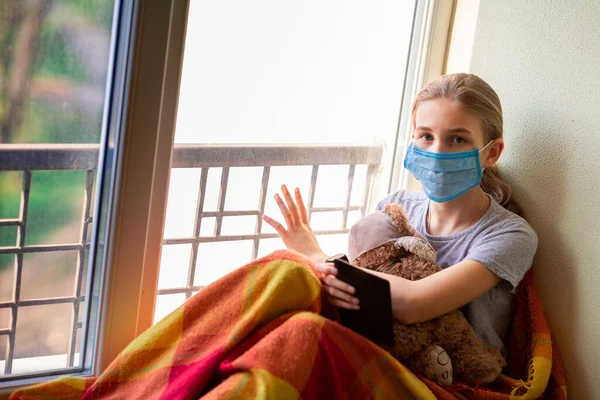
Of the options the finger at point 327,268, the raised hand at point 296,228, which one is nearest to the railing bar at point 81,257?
the raised hand at point 296,228

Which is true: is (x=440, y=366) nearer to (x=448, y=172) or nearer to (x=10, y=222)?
(x=448, y=172)

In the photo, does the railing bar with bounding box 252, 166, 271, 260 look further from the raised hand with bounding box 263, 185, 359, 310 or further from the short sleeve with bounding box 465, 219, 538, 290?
the short sleeve with bounding box 465, 219, 538, 290

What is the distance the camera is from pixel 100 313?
135 cm

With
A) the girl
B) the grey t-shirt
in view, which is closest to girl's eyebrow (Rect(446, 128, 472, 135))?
the girl

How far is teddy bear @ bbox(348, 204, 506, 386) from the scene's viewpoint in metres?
1.24

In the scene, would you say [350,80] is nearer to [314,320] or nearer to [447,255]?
[447,255]

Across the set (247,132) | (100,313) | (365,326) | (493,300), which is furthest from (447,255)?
(100,313)

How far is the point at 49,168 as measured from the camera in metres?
1.25

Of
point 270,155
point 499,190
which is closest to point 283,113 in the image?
point 270,155

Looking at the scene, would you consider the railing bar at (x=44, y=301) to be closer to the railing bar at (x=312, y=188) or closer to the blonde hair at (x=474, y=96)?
the railing bar at (x=312, y=188)

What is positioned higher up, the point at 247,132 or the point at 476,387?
the point at 247,132

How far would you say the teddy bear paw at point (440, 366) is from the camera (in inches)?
48.2

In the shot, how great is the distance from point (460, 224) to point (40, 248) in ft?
2.99

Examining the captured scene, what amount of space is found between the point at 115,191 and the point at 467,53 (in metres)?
0.97
